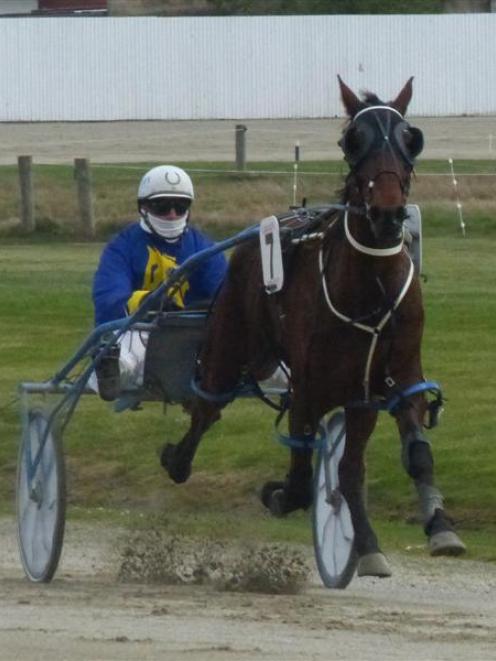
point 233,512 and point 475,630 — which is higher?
point 475,630

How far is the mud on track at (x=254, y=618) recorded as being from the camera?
17.5 ft

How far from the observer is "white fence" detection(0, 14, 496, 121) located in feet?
120

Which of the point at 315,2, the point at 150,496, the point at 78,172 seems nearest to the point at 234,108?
the point at 315,2

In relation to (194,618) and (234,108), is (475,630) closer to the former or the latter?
(194,618)

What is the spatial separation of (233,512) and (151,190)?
2.46m

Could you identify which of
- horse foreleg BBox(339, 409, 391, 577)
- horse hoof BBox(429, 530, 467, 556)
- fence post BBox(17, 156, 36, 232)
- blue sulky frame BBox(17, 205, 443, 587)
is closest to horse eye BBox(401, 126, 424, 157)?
blue sulky frame BBox(17, 205, 443, 587)

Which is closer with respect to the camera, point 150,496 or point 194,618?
point 194,618

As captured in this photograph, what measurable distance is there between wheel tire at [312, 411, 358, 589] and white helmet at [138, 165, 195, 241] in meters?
1.03

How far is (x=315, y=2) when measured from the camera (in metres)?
43.4

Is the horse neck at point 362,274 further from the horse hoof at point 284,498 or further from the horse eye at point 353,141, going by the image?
the horse hoof at point 284,498

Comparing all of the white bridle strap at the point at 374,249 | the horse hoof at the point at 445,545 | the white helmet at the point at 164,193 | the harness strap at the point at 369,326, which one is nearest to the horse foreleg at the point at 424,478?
the horse hoof at the point at 445,545

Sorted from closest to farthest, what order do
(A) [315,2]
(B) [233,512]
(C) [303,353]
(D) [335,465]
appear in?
(C) [303,353] < (D) [335,465] < (B) [233,512] < (A) [315,2]

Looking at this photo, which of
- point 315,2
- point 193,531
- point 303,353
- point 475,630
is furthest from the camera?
point 315,2

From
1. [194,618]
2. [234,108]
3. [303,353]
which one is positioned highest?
[303,353]
